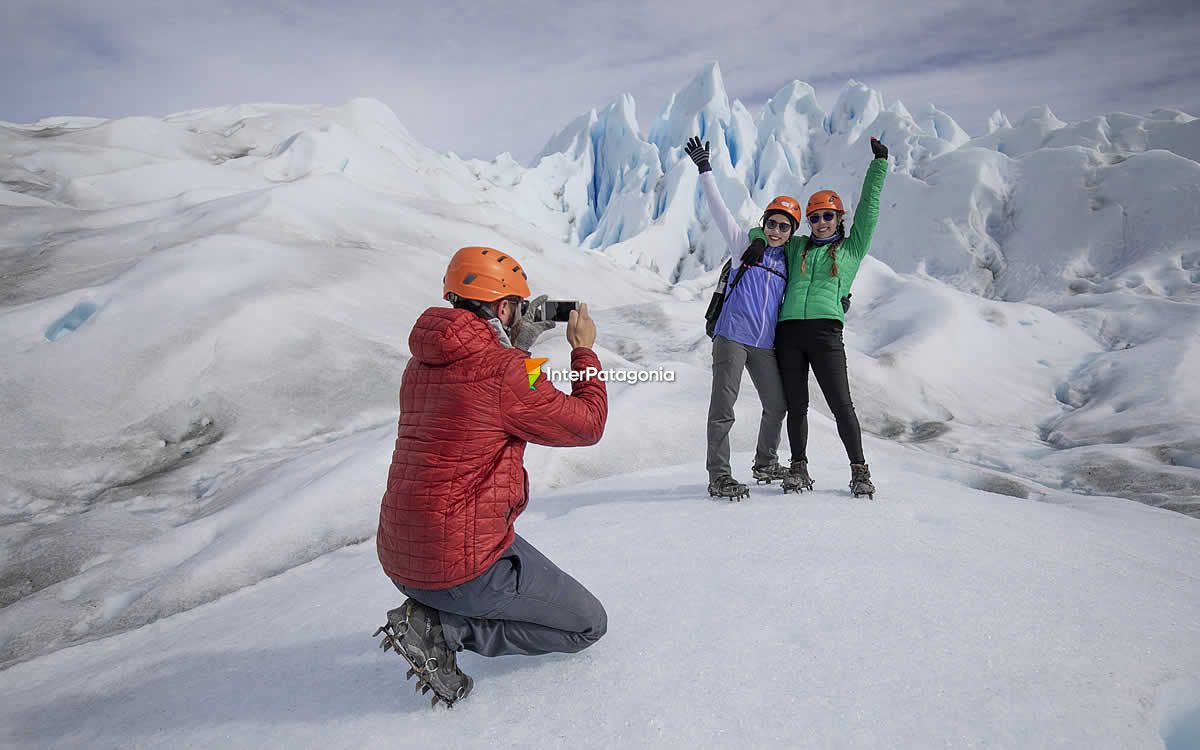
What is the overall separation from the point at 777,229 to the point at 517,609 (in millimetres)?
2857

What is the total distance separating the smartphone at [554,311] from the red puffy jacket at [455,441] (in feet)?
0.80

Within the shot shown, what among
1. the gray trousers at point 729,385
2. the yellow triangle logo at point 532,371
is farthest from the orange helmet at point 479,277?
the gray trousers at point 729,385

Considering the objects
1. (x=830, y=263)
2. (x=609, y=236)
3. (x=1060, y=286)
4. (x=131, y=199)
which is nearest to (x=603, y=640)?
(x=830, y=263)

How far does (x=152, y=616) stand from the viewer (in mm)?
3746

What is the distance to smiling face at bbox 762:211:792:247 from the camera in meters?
3.66

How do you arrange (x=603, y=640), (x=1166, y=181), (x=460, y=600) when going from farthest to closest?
(x=1166, y=181) → (x=603, y=640) → (x=460, y=600)

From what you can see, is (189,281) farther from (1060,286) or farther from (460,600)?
(1060,286)

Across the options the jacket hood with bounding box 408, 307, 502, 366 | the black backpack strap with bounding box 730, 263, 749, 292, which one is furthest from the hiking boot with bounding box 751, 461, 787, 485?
the jacket hood with bounding box 408, 307, 502, 366

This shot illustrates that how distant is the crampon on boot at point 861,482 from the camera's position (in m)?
3.60

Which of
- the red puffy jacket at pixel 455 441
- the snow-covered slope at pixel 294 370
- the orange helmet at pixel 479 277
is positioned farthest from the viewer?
the snow-covered slope at pixel 294 370

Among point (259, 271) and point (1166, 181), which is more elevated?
point (1166, 181)

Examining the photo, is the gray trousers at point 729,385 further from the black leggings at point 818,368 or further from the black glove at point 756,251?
the black glove at point 756,251

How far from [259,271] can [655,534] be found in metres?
8.69

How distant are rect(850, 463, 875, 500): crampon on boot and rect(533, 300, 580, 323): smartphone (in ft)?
8.07
